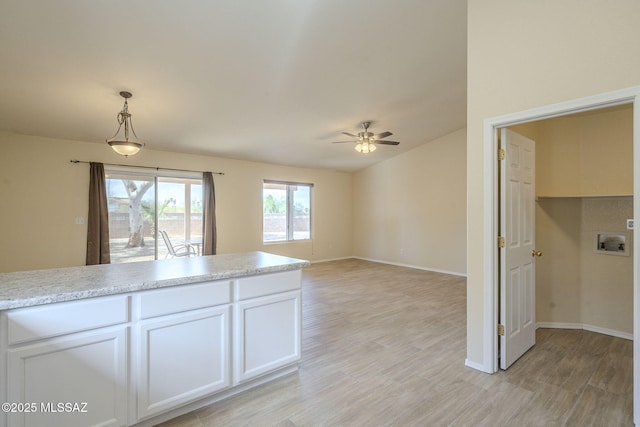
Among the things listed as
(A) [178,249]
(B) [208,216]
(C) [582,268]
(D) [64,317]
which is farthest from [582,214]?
(A) [178,249]

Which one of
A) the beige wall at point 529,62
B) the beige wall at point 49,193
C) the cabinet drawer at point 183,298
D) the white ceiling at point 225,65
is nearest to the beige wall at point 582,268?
the beige wall at point 529,62

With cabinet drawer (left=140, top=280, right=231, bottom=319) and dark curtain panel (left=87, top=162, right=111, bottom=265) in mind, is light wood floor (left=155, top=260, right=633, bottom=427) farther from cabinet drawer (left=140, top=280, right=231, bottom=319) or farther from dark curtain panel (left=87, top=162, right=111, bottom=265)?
dark curtain panel (left=87, top=162, right=111, bottom=265)

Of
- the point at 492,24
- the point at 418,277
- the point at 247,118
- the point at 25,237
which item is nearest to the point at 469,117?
the point at 492,24

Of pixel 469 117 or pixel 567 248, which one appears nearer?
pixel 469 117

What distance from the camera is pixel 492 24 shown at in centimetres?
246

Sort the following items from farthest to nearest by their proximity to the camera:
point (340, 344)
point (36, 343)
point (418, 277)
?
point (418, 277) → point (340, 344) → point (36, 343)

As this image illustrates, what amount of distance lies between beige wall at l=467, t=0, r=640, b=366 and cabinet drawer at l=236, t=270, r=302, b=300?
1.56 metres

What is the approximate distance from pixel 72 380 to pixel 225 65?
10.1 ft

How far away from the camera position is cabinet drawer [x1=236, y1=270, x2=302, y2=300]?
215cm

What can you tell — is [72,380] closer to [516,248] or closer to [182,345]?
[182,345]

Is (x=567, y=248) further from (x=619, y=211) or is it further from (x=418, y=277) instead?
(x=418, y=277)

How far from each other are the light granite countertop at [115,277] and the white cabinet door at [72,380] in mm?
228

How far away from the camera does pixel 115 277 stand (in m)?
1.87

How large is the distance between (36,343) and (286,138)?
4.81m
